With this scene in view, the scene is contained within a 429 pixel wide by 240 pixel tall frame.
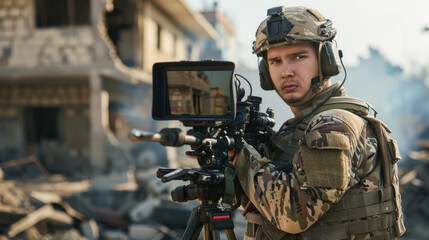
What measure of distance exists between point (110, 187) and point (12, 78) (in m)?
4.90

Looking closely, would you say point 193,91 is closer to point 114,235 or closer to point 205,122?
point 205,122

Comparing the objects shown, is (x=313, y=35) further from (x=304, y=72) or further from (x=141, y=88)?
(x=141, y=88)

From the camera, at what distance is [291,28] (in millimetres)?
1997

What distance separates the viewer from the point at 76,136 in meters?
12.6

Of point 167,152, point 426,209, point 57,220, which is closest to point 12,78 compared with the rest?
point 167,152

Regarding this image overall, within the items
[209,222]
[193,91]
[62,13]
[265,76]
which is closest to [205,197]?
[209,222]

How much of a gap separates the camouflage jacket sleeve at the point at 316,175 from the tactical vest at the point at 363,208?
0.25 feet

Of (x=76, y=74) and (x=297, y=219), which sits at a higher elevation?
(x=76, y=74)

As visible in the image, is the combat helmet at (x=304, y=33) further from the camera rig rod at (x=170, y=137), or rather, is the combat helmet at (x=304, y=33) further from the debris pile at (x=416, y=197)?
the debris pile at (x=416, y=197)

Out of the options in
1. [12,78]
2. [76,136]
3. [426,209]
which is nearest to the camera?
[426,209]

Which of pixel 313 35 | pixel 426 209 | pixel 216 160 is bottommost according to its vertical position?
pixel 426 209

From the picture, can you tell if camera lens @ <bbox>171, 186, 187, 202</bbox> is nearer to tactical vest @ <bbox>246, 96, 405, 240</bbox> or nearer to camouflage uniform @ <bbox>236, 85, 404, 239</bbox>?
camouflage uniform @ <bbox>236, 85, 404, 239</bbox>

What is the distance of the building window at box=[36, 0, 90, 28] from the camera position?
39.9 feet

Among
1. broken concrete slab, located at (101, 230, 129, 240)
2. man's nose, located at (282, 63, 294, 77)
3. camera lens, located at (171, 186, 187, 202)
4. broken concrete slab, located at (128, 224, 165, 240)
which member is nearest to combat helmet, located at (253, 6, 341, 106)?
man's nose, located at (282, 63, 294, 77)
